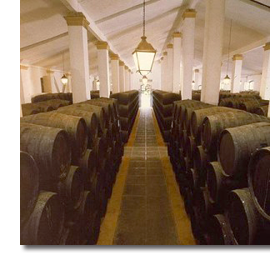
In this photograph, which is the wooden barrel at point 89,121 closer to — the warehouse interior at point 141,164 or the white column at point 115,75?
the warehouse interior at point 141,164

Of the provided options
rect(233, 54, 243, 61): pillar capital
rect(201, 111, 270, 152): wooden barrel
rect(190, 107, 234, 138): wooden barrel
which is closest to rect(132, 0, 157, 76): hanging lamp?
rect(190, 107, 234, 138): wooden barrel

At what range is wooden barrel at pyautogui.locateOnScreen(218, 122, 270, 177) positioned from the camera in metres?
2.13

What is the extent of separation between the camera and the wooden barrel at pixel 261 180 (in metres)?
1.65

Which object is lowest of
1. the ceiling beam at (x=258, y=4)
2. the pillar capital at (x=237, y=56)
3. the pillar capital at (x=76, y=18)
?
the pillar capital at (x=76, y=18)

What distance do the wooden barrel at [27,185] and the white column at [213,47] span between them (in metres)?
5.82

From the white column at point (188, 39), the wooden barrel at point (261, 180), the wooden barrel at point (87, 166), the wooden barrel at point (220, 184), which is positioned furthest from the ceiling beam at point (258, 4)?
the wooden barrel at point (261, 180)

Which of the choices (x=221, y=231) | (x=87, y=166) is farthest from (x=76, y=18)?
(x=221, y=231)

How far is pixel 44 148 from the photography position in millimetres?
2084

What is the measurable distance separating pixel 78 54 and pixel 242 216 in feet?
22.1

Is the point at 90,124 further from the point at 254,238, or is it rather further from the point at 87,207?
the point at 254,238

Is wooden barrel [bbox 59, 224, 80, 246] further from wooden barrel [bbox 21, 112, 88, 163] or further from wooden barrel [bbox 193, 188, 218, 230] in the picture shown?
wooden barrel [bbox 193, 188, 218, 230]

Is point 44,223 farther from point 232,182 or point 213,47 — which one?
point 213,47
